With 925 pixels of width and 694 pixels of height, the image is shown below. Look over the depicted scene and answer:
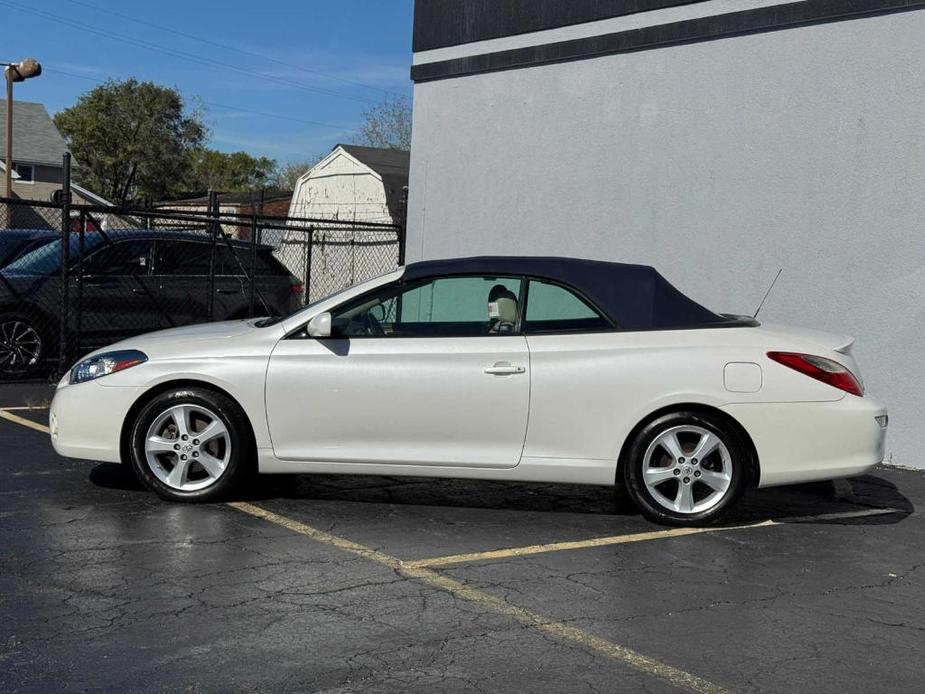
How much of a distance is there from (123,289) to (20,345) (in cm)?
130

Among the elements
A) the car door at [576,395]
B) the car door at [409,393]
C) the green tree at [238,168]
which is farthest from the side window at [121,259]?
the green tree at [238,168]

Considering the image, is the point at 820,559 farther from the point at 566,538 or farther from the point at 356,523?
the point at 356,523

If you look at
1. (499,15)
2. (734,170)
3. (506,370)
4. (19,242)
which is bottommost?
(506,370)

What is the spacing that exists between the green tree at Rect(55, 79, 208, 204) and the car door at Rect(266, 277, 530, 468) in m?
64.9

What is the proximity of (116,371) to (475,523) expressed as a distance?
2.36 m

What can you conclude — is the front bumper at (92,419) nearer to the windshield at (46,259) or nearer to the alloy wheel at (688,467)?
the alloy wheel at (688,467)

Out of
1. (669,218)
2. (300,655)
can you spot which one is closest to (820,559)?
(300,655)

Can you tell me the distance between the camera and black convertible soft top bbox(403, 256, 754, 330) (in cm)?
700

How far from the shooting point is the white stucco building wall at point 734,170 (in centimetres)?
926

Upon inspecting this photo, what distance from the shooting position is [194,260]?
14055 mm

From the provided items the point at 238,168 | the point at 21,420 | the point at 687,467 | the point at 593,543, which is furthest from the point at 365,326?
the point at 238,168

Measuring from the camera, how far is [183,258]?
1396 centimetres

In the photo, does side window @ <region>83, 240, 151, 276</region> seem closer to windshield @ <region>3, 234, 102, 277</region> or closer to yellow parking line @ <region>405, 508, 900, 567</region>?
windshield @ <region>3, 234, 102, 277</region>

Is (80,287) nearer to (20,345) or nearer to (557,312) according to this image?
(20,345)
